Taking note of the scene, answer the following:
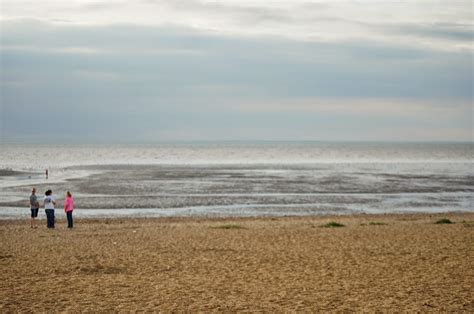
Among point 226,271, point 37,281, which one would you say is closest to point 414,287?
point 226,271

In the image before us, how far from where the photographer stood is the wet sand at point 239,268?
11.2 m

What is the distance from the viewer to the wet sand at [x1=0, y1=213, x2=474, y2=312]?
11164mm

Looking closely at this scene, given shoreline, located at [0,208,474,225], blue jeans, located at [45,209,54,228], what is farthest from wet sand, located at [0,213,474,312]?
shoreline, located at [0,208,474,225]

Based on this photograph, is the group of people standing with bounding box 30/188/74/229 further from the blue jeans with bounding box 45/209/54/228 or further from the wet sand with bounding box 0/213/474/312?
the wet sand with bounding box 0/213/474/312

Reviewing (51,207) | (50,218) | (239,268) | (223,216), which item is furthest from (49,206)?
(239,268)

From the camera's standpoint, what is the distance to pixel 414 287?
1223 cm

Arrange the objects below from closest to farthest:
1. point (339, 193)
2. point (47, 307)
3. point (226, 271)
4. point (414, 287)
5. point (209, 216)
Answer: point (47, 307), point (414, 287), point (226, 271), point (209, 216), point (339, 193)

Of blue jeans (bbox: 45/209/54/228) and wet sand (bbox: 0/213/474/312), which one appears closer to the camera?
wet sand (bbox: 0/213/474/312)

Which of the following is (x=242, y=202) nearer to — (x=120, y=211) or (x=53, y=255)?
(x=120, y=211)

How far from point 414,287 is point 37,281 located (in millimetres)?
8214

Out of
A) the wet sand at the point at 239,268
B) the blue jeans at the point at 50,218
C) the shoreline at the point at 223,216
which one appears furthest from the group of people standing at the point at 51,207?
the shoreline at the point at 223,216

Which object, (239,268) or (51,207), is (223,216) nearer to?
(51,207)

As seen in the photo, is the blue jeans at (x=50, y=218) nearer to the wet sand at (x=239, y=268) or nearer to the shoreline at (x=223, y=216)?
the wet sand at (x=239, y=268)

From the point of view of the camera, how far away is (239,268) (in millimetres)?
14484
